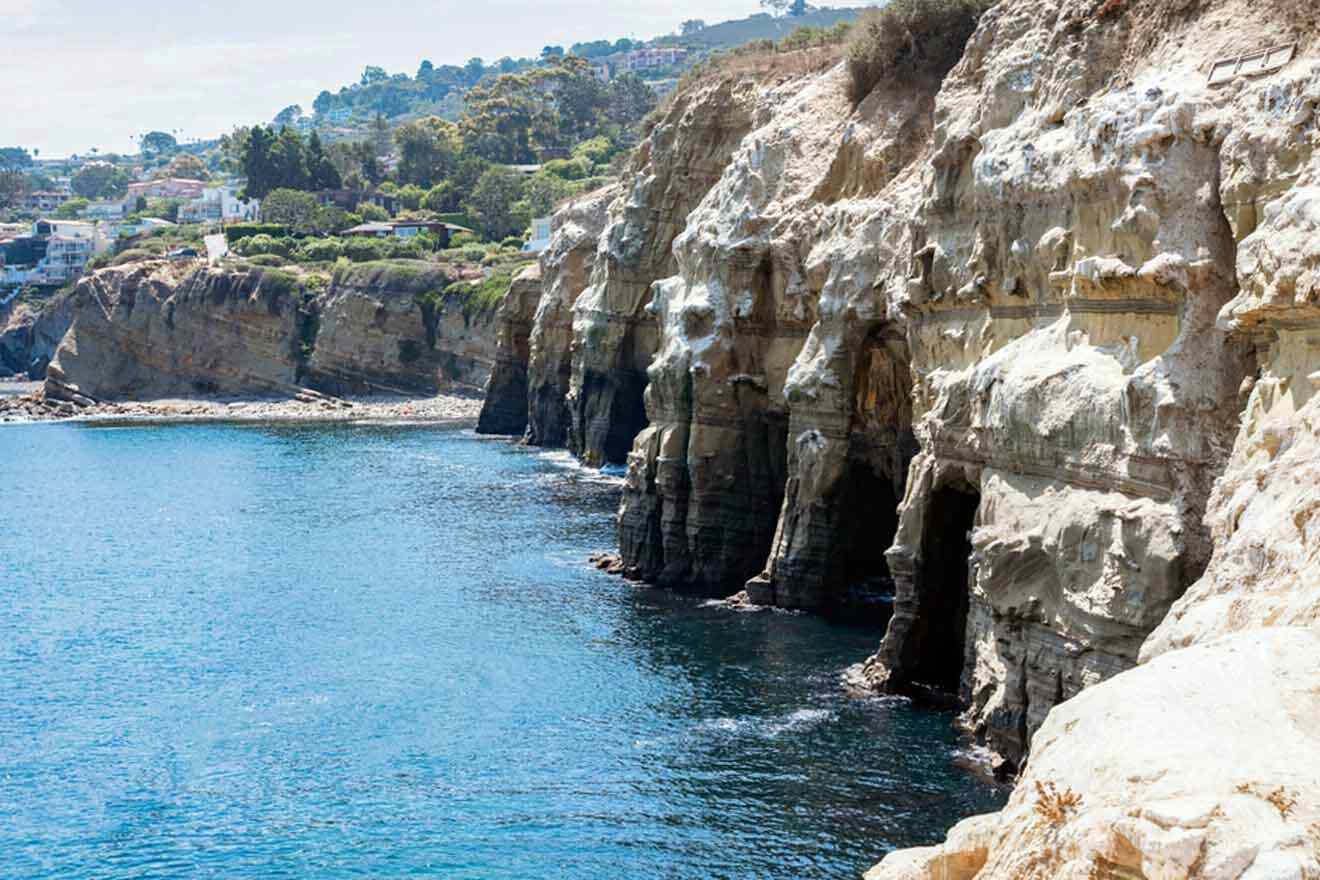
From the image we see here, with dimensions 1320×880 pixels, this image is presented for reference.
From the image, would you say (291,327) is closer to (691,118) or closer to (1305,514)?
(691,118)

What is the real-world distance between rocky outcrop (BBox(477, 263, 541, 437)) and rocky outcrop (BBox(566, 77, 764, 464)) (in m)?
19.3

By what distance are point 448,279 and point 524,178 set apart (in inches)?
2078

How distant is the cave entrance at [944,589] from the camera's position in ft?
148

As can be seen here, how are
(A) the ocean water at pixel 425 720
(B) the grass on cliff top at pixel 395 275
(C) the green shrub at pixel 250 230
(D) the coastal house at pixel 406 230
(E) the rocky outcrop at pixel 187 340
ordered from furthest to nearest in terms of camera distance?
(C) the green shrub at pixel 250 230, (D) the coastal house at pixel 406 230, (E) the rocky outcrop at pixel 187 340, (B) the grass on cliff top at pixel 395 275, (A) the ocean water at pixel 425 720

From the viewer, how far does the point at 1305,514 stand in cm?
2372

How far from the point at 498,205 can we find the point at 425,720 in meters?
142

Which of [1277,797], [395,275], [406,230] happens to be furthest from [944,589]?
[406,230]

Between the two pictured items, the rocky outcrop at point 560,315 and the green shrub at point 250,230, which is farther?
the green shrub at point 250,230

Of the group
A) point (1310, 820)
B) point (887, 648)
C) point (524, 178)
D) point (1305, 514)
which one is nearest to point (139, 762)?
point (887, 648)

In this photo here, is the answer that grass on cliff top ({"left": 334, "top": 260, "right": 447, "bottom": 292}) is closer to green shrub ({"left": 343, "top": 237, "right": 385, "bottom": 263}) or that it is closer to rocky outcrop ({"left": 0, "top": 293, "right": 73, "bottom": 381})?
green shrub ({"left": 343, "top": 237, "right": 385, "bottom": 263})

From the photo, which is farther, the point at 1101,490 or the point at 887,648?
the point at 887,648

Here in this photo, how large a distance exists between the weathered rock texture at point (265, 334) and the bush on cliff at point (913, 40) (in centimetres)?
7737

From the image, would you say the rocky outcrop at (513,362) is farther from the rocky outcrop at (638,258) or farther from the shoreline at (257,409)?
the rocky outcrop at (638,258)

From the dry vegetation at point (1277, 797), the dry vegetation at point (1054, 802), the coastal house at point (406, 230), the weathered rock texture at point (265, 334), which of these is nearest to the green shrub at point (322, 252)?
the coastal house at point (406, 230)
